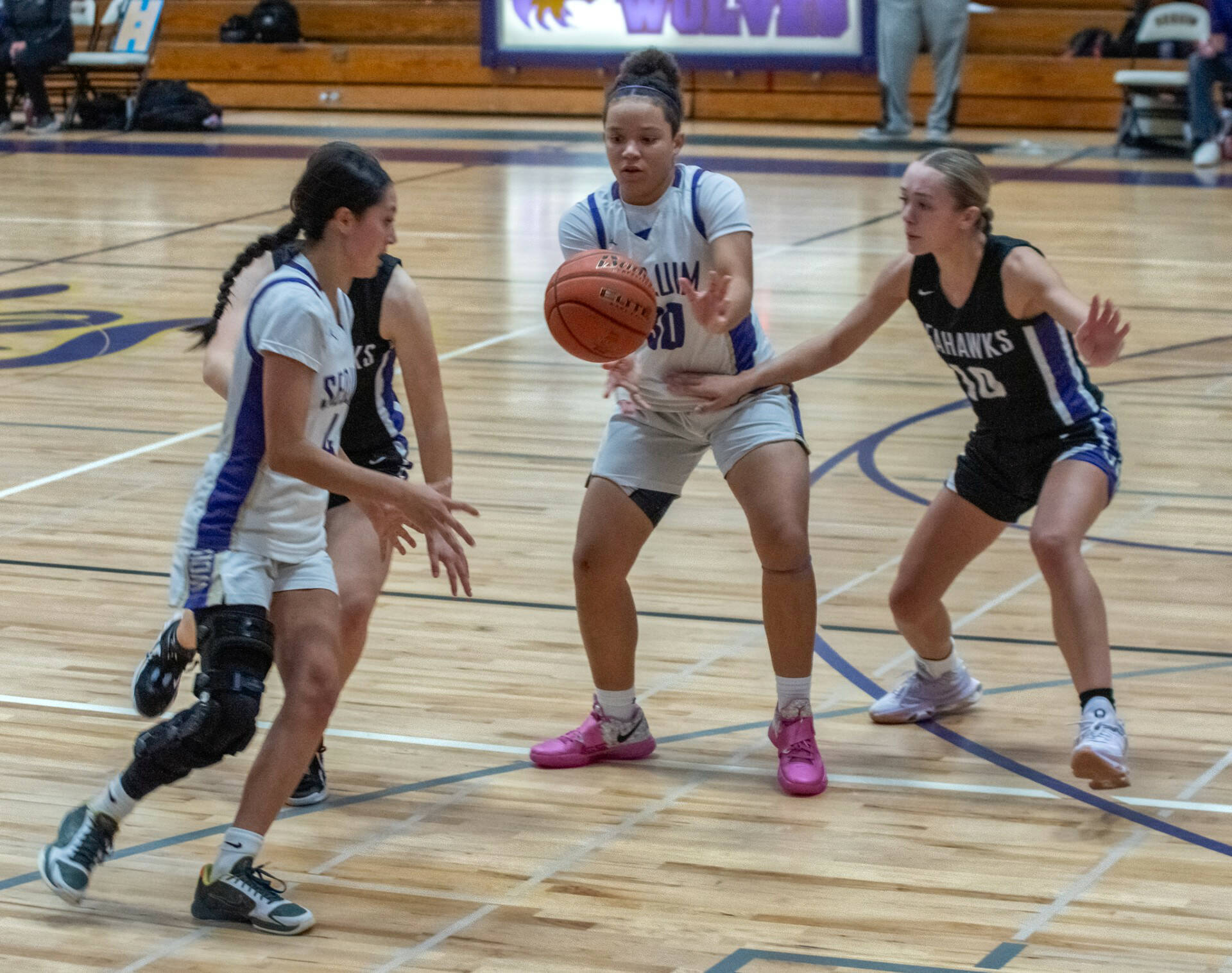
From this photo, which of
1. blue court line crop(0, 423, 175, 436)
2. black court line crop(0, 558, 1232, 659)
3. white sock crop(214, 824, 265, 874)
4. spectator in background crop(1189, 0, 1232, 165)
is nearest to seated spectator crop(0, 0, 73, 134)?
spectator in background crop(1189, 0, 1232, 165)

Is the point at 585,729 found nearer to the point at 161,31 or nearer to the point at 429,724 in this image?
the point at 429,724

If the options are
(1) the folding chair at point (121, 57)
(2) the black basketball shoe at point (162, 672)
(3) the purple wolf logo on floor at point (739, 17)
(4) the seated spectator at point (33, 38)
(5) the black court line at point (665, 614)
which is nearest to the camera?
(2) the black basketball shoe at point (162, 672)

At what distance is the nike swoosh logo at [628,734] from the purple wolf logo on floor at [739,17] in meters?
13.1

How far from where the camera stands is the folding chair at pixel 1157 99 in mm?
13672

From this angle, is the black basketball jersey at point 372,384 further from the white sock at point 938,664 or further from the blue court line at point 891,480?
the blue court line at point 891,480

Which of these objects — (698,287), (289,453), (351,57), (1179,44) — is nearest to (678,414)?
(698,287)

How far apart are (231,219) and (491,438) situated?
219 inches

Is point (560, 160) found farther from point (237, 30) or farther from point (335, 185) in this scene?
point (335, 185)

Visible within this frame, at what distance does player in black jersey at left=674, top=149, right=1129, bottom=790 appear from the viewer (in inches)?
136

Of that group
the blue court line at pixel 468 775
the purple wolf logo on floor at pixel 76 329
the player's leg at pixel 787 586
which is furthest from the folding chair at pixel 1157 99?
the player's leg at pixel 787 586

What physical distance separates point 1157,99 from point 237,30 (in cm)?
917

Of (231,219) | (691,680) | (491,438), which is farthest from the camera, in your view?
(231,219)

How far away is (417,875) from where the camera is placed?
3.15 metres

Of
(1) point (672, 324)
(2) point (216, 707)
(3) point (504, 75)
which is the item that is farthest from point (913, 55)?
(2) point (216, 707)
